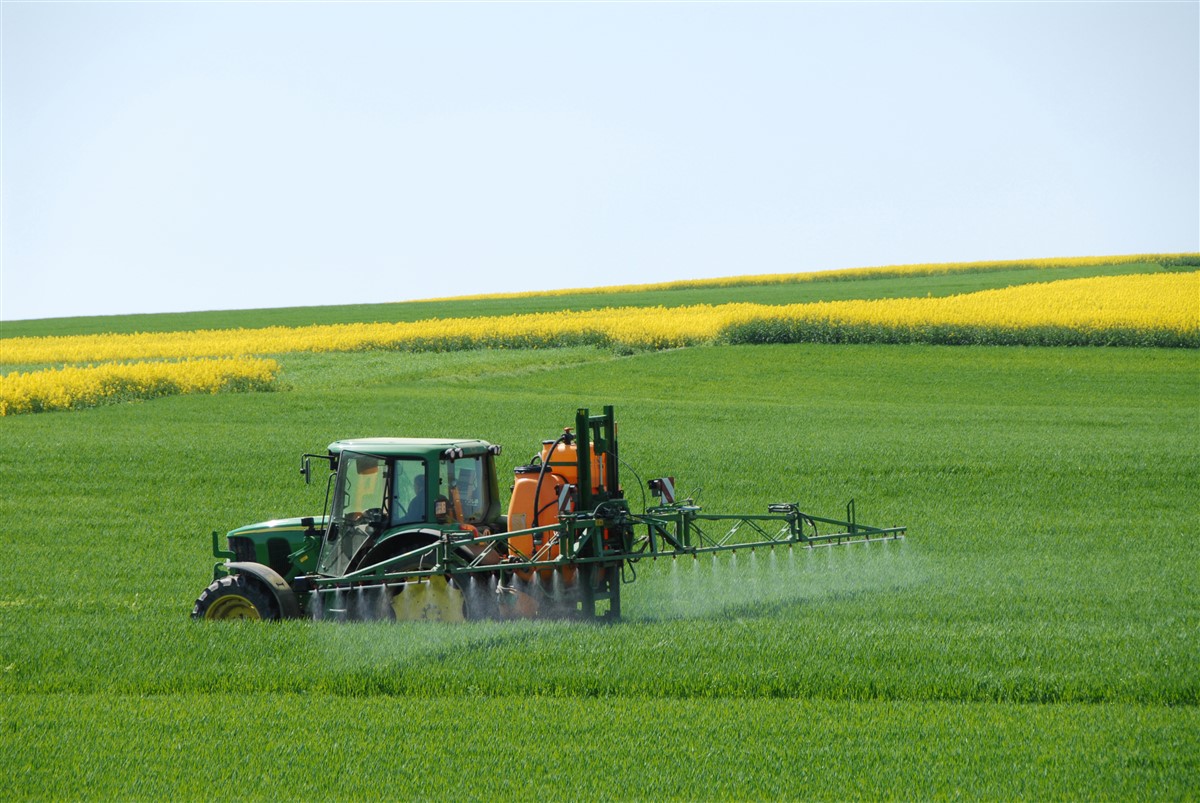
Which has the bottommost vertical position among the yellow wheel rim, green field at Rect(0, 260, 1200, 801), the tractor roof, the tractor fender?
green field at Rect(0, 260, 1200, 801)

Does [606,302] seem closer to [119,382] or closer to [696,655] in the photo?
[119,382]

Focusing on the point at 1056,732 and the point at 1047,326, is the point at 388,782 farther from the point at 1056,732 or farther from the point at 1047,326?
the point at 1047,326

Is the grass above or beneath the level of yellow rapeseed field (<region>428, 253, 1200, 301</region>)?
beneath

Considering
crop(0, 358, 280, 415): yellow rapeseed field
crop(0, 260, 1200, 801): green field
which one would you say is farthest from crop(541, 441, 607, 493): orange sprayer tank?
crop(0, 358, 280, 415): yellow rapeseed field

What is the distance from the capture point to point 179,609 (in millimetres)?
A: 15320

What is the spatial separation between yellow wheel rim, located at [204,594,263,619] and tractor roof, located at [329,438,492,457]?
182 centimetres

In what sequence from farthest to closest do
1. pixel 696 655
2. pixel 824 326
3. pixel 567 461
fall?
pixel 824 326 < pixel 567 461 < pixel 696 655

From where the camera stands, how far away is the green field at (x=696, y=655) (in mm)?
8773

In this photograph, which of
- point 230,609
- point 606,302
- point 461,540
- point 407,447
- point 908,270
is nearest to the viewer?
point 461,540

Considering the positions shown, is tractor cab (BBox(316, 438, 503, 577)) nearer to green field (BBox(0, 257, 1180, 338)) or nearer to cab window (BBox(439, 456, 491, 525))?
cab window (BBox(439, 456, 491, 525))

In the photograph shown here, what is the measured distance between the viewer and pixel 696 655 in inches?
453

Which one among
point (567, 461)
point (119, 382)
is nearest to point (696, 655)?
point (567, 461)

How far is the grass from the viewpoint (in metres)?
8.79

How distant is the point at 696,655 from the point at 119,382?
34183mm
